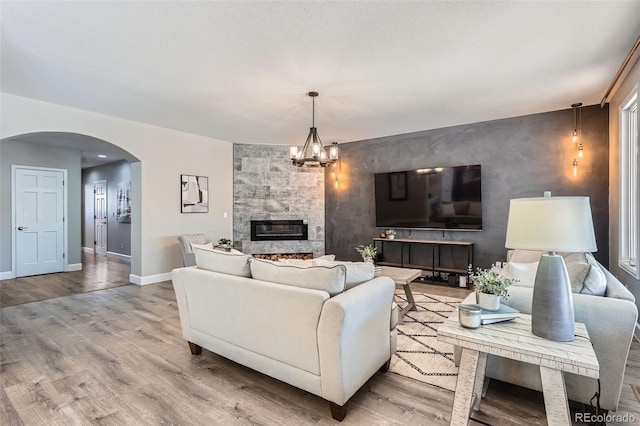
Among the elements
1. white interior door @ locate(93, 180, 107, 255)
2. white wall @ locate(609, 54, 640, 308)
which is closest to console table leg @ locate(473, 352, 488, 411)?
white wall @ locate(609, 54, 640, 308)

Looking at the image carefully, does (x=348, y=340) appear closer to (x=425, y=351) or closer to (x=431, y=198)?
(x=425, y=351)

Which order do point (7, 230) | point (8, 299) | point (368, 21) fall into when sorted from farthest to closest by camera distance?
point (7, 230), point (8, 299), point (368, 21)

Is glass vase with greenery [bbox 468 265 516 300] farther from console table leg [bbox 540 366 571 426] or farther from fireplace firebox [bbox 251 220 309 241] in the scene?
fireplace firebox [bbox 251 220 309 241]

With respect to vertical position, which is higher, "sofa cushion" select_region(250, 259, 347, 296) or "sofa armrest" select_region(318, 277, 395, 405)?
"sofa cushion" select_region(250, 259, 347, 296)

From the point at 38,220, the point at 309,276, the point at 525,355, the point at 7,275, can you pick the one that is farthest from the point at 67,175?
the point at 525,355

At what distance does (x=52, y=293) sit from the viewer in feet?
16.2

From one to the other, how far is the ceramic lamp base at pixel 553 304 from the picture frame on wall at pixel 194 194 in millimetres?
5686

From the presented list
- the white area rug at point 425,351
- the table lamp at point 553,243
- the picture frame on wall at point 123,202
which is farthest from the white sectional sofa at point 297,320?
the picture frame on wall at point 123,202

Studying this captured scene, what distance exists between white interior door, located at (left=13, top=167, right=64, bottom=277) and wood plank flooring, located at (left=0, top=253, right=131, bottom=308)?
328 millimetres

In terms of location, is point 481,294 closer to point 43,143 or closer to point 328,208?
point 328,208

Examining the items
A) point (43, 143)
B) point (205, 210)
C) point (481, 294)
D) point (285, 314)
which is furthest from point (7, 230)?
point (481, 294)

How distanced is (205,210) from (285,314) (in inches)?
189

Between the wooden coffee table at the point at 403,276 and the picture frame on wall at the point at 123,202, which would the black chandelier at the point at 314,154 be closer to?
the wooden coffee table at the point at 403,276

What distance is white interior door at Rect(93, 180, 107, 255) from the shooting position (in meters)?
9.24
